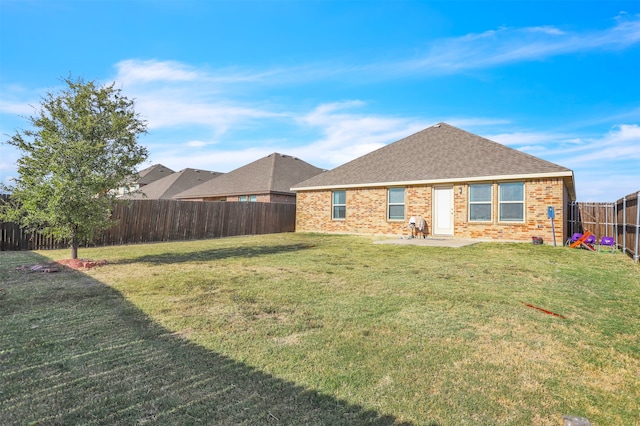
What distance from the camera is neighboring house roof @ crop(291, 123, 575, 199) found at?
45.1ft

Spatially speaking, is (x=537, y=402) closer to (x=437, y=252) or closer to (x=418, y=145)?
(x=437, y=252)

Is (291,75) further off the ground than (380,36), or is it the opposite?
(380,36)

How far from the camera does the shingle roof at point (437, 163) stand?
13.9 m

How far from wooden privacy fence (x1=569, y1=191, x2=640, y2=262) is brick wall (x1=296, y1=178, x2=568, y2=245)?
1.49m

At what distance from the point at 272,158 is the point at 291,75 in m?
13.4

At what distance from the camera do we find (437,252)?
35.1 feet

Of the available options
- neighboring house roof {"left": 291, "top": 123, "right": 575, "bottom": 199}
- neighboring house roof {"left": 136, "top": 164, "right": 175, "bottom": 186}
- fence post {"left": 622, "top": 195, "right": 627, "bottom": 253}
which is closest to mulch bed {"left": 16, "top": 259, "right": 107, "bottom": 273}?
neighboring house roof {"left": 291, "top": 123, "right": 575, "bottom": 199}

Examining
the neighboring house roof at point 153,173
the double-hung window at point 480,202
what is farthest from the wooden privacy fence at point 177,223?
the neighboring house roof at point 153,173

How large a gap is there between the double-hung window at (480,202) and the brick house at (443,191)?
0.04 metres

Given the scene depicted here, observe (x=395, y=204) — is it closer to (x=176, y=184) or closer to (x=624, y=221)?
(x=624, y=221)

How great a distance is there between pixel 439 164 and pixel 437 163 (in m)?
0.17

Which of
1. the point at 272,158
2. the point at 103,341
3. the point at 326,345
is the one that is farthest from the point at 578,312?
the point at 272,158

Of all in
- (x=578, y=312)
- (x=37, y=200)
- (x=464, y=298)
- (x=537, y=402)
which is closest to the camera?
(x=537, y=402)

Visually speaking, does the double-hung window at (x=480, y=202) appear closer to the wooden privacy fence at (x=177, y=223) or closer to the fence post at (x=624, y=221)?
the fence post at (x=624, y=221)
